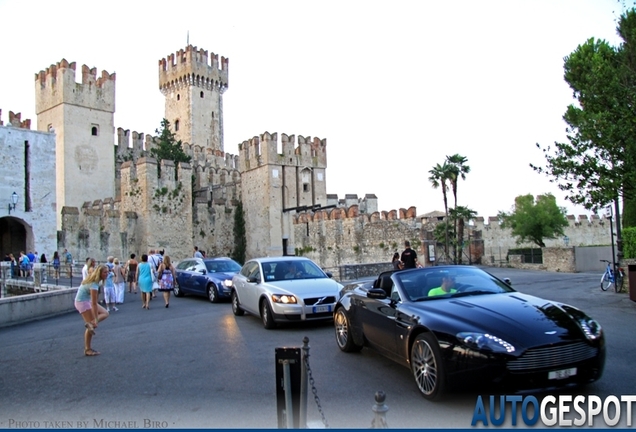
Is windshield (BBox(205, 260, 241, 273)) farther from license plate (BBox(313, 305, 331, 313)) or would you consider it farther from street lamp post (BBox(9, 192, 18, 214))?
street lamp post (BBox(9, 192, 18, 214))

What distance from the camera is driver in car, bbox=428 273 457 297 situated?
23.2 feet

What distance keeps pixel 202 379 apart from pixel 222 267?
11.5 metres

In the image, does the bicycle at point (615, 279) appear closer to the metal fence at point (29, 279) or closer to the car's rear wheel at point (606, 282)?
the car's rear wheel at point (606, 282)

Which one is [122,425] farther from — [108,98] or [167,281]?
[108,98]

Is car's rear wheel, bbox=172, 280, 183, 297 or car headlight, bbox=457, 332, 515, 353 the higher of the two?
car headlight, bbox=457, 332, 515, 353

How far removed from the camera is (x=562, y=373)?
5.32 meters

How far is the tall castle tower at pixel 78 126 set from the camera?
141ft

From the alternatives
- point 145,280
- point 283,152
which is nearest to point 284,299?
point 145,280

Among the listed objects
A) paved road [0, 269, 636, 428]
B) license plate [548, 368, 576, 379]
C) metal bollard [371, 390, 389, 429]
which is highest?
metal bollard [371, 390, 389, 429]

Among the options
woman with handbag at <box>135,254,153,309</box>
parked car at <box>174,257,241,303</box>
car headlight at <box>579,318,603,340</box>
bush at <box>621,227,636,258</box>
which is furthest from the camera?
parked car at <box>174,257,241,303</box>

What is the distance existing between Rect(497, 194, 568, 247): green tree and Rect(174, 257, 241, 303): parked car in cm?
3558

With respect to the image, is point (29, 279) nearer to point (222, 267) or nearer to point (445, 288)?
point (222, 267)

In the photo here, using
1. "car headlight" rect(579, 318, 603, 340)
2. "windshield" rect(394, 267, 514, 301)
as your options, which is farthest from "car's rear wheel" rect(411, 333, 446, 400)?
"car headlight" rect(579, 318, 603, 340)


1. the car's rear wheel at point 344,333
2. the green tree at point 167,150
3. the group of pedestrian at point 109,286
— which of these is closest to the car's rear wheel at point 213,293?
the group of pedestrian at point 109,286
